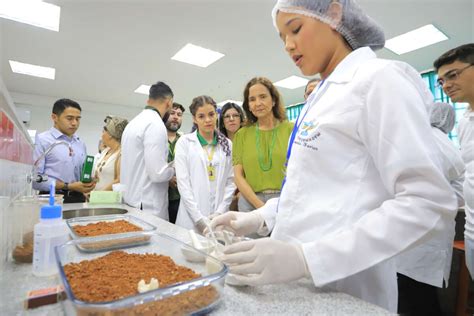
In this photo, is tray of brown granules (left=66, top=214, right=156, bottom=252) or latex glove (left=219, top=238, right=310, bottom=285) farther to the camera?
tray of brown granules (left=66, top=214, right=156, bottom=252)

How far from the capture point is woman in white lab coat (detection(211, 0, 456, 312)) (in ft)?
1.78

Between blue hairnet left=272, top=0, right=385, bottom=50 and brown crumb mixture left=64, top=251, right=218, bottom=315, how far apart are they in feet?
2.61

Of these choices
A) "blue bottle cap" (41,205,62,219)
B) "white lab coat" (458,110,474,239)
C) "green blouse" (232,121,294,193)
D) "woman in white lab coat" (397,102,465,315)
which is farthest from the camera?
"green blouse" (232,121,294,193)

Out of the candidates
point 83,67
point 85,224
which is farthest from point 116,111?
point 85,224

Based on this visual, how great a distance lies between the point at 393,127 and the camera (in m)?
0.56

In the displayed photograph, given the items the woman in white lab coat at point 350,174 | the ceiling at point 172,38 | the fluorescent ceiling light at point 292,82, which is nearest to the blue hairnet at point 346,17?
the woman in white lab coat at point 350,174

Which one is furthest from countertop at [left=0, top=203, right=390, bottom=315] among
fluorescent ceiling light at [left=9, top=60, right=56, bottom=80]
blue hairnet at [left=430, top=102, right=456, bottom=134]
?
fluorescent ceiling light at [left=9, top=60, right=56, bottom=80]

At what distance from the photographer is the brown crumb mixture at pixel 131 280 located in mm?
457

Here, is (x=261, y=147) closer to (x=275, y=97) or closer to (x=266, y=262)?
(x=275, y=97)

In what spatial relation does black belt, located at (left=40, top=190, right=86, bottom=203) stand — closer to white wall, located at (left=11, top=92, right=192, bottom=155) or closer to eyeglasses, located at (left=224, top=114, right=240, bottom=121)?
eyeglasses, located at (left=224, top=114, right=240, bottom=121)

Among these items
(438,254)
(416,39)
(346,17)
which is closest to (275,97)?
(346,17)

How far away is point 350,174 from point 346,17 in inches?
19.2

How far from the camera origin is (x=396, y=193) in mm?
577

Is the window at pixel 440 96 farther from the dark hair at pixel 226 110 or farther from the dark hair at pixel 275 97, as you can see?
the dark hair at pixel 275 97
